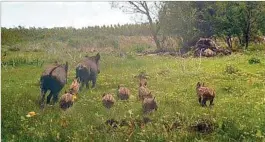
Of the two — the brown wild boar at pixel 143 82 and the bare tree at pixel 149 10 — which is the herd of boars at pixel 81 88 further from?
the bare tree at pixel 149 10

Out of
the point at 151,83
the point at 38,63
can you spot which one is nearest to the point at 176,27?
the point at 151,83

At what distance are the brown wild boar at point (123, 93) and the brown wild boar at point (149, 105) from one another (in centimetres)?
23

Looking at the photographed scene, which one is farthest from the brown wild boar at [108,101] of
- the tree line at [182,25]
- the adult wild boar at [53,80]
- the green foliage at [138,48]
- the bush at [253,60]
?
the bush at [253,60]

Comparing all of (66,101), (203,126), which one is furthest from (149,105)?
(66,101)

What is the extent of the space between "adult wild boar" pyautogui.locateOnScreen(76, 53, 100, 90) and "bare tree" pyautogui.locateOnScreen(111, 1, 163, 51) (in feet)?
2.25

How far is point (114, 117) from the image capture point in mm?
5547

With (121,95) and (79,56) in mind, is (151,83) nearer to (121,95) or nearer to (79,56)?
(121,95)

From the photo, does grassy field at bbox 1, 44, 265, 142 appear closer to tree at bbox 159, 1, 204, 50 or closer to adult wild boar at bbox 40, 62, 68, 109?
adult wild boar at bbox 40, 62, 68, 109

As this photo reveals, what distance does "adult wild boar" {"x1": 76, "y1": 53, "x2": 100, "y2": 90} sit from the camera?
572cm

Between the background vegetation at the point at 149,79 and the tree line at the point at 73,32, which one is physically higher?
the tree line at the point at 73,32

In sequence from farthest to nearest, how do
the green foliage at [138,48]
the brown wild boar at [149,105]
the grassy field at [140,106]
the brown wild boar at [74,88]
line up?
the green foliage at [138,48]
the brown wild boar at [74,88]
the brown wild boar at [149,105]
the grassy field at [140,106]

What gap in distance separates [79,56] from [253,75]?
7.17 ft

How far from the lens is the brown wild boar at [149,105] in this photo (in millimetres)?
5570

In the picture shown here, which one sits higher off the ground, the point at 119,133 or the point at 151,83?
the point at 151,83
